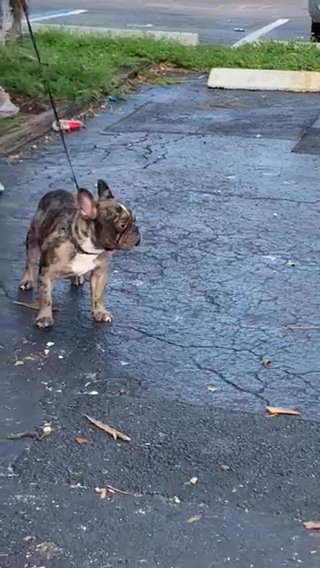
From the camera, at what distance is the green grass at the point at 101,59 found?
11.1m

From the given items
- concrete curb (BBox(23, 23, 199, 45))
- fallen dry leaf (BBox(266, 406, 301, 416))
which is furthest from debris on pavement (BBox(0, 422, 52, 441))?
concrete curb (BBox(23, 23, 199, 45))

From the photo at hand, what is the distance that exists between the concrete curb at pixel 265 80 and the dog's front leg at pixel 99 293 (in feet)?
23.4

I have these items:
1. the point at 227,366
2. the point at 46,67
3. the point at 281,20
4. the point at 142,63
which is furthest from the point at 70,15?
the point at 227,366

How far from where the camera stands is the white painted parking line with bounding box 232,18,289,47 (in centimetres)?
1595

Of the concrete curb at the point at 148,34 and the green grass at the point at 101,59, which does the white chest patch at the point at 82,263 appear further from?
the concrete curb at the point at 148,34

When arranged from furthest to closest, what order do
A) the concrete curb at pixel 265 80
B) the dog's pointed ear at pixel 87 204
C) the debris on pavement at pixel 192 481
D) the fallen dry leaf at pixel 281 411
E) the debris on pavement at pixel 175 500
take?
the concrete curb at pixel 265 80, the dog's pointed ear at pixel 87 204, the fallen dry leaf at pixel 281 411, the debris on pavement at pixel 192 481, the debris on pavement at pixel 175 500

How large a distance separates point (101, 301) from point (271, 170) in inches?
139

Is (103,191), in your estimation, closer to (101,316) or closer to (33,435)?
(101,316)

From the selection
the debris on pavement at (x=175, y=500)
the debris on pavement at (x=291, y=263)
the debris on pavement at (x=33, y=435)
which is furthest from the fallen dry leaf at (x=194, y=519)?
the debris on pavement at (x=291, y=263)

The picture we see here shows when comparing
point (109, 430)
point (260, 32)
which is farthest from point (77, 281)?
point (260, 32)

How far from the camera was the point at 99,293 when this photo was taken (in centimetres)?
549

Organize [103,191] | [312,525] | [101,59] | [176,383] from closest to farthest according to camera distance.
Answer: [312,525] < [176,383] < [103,191] < [101,59]

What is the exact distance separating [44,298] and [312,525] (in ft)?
7.21

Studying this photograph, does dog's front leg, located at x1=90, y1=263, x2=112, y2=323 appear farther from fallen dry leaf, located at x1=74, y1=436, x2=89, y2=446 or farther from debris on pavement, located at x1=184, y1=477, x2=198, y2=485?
debris on pavement, located at x1=184, y1=477, x2=198, y2=485
